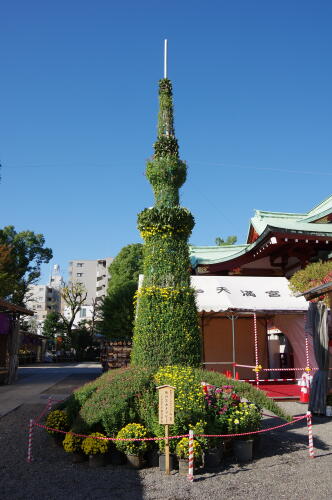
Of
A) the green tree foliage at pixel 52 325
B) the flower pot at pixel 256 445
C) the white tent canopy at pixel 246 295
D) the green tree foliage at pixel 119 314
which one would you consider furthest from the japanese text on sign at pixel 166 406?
the green tree foliage at pixel 52 325

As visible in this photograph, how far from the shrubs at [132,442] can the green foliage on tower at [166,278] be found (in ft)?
5.64

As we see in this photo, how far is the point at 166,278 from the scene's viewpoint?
9.03 meters

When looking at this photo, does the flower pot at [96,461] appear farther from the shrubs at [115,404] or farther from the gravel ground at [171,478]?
the shrubs at [115,404]

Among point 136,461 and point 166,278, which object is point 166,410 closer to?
point 136,461

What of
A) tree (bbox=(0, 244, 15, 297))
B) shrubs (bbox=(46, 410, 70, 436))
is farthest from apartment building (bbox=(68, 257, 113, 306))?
shrubs (bbox=(46, 410, 70, 436))

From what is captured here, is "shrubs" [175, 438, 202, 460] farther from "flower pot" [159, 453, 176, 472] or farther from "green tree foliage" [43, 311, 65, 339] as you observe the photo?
"green tree foliage" [43, 311, 65, 339]

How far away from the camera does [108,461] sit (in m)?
6.90

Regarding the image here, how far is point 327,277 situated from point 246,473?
379 inches

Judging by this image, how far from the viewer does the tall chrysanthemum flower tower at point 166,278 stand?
8602 millimetres

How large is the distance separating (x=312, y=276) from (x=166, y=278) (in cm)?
812

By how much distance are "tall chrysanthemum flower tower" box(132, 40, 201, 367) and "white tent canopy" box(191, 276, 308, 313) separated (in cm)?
432

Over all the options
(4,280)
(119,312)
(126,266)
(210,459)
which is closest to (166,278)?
(210,459)

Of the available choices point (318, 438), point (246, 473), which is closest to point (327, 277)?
point (318, 438)

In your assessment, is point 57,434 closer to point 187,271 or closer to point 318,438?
point 187,271
